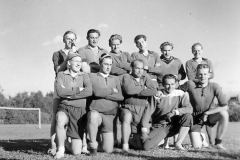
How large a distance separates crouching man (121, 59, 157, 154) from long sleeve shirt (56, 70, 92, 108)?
0.77m

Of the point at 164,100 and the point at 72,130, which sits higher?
the point at 164,100

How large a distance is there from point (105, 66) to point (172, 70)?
82.5 inches

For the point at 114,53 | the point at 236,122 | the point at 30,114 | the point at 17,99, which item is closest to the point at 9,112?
the point at 30,114

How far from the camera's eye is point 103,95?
5.34 m

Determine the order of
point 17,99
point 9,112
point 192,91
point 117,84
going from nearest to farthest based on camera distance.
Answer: point 117,84 → point 192,91 → point 9,112 → point 17,99

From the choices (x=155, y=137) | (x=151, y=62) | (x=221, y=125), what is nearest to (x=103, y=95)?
(x=155, y=137)

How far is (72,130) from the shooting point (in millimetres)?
5281

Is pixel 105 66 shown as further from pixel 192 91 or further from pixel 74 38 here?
pixel 192 91

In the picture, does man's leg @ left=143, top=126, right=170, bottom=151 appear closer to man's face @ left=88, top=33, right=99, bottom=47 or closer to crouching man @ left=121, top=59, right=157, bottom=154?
crouching man @ left=121, top=59, right=157, bottom=154

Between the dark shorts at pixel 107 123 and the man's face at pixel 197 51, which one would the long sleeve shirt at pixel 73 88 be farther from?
the man's face at pixel 197 51

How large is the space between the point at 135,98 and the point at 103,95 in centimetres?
73

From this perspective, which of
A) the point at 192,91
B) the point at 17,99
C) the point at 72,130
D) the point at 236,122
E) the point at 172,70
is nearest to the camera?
the point at 72,130

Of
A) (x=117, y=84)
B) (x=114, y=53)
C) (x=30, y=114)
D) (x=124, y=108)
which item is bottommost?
(x=30, y=114)

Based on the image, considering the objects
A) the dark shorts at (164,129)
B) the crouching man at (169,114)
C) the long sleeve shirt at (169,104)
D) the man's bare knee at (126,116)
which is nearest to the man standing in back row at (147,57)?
the crouching man at (169,114)
